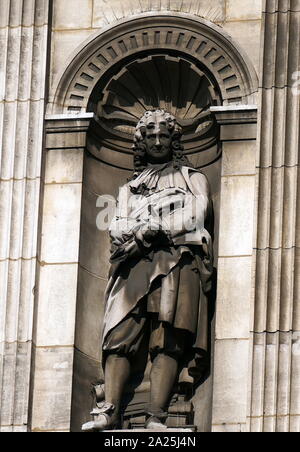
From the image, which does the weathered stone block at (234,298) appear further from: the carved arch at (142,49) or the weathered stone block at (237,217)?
the carved arch at (142,49)

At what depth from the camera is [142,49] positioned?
1086 inches

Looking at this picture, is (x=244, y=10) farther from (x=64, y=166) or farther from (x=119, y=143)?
(x=64, y=166)

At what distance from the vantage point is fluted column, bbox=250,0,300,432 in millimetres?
25609

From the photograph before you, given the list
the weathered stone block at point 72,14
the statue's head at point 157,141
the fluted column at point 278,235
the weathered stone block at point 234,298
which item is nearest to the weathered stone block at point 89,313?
the statue's head at point 157,141

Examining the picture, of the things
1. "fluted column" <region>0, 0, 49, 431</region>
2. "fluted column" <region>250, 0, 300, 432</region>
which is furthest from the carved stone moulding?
"fluted column" <region>250, 0, 300, 432</region>

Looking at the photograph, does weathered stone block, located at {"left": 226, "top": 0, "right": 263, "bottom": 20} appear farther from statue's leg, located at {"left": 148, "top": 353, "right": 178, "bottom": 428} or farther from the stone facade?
statue's leg, located at {"left": 148, "top": 353, "right": 178, "bottom": 428}

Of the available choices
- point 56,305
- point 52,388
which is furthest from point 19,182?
point 52,388

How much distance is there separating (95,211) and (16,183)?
2.97 ft

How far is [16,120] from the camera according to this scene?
27.2 m
